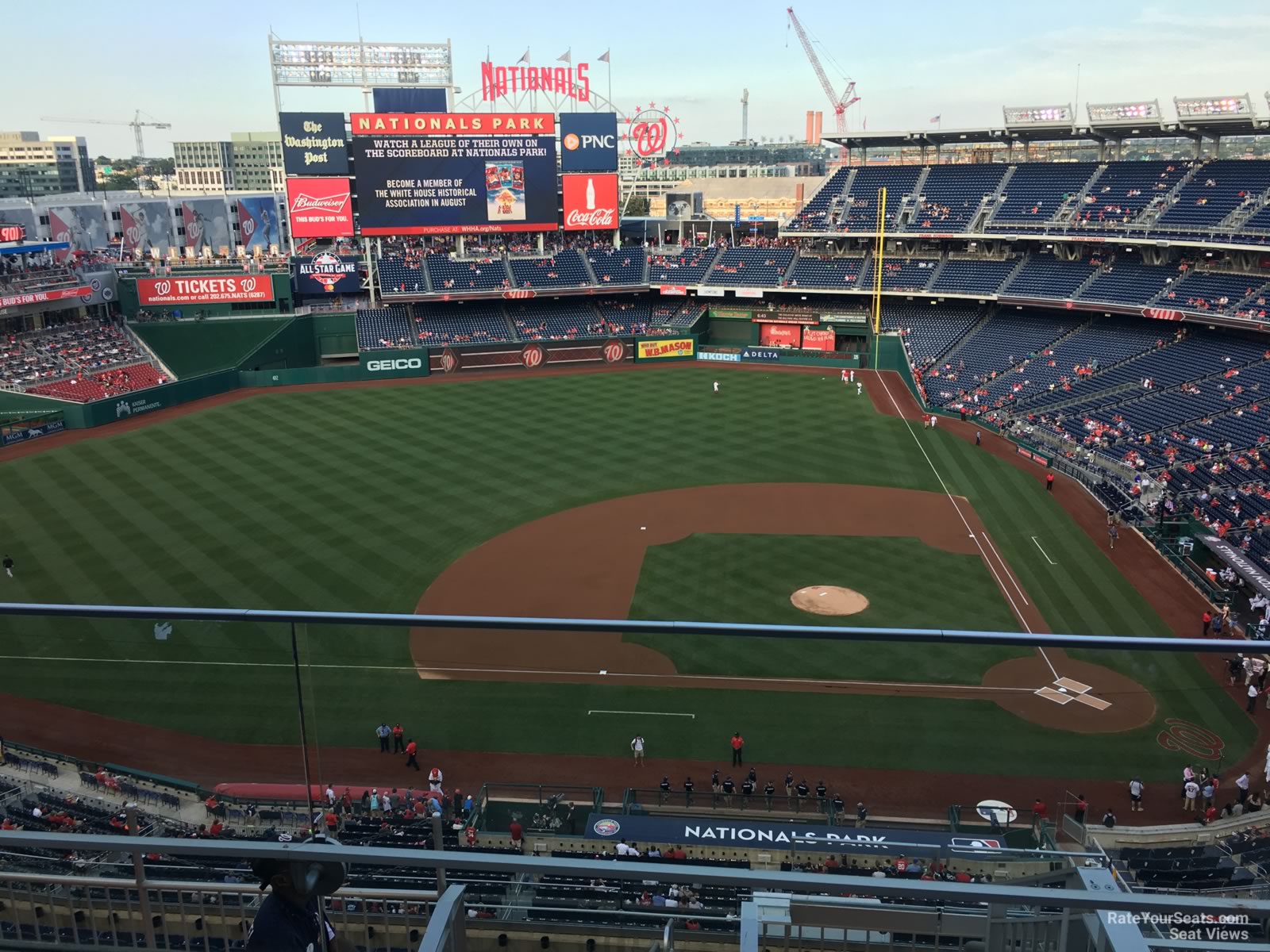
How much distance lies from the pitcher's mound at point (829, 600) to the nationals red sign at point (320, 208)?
41616 mm

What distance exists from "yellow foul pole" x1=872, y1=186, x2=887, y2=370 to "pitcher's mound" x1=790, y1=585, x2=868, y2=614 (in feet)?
106

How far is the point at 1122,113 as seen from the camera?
50.2 metres

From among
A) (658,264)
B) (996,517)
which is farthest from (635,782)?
(658,264)

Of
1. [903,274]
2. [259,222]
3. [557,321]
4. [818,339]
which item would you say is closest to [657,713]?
[557,321]

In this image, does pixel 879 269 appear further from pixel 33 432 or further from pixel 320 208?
pixel 33 432

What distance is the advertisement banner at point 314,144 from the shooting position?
53.9m

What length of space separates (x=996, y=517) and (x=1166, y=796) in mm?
22999

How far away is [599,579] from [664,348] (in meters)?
35.3

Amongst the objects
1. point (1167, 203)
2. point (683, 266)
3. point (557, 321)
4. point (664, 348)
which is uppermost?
point (1167, 203)

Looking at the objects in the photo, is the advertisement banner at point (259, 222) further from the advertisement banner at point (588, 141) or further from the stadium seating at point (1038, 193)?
the stadium seating at point (1038, 193)

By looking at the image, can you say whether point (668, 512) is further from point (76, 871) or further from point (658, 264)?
point (658, 264)

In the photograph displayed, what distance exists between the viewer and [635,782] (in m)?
11.8

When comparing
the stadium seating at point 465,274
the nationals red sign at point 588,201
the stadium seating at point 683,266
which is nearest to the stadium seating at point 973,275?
the stadium seating at point 683,266

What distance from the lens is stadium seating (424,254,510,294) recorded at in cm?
5925
